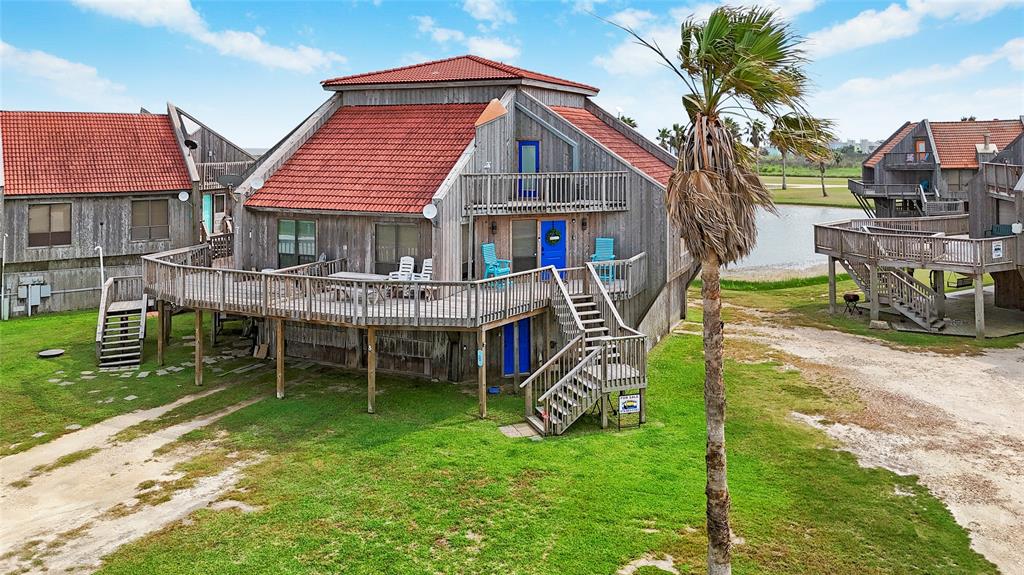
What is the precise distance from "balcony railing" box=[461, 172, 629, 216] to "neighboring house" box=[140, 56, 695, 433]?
0.15 feet

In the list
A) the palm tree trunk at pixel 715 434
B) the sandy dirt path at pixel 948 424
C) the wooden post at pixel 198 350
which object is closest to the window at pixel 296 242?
the wooden post at pixel 198 350

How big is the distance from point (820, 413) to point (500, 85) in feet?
43.2

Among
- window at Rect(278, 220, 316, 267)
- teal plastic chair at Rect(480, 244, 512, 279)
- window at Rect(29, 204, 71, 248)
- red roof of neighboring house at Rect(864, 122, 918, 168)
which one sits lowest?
teal plastic chair at Rect(480, 244, 512, 279)

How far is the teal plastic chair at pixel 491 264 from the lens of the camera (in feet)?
71.4

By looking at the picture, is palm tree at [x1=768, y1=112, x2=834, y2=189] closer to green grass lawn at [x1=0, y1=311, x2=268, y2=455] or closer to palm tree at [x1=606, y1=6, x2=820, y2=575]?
palm tree at [x1=606, y1=6, x2=820, y2=575]

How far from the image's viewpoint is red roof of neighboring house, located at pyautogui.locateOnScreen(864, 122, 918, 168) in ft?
185

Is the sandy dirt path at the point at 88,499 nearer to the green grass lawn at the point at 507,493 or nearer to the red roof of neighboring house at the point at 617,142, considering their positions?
the green grass lawn at the point at 507,493

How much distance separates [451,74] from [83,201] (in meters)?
15.8

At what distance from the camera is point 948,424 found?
55.6 ft

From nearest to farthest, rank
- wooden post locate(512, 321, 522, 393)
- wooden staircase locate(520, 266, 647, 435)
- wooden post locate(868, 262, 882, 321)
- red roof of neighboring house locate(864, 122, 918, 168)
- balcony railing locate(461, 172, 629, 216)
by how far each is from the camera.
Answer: wooden staircase locate(520, 266, 647, 435), wooden post locate(512, 321, 522, 393), balcony railing locate(461, 172, 629, 216), wooden post locate(868, 262, 882, 321), red roof of neighboring house locate(864, 122, 918, 168)

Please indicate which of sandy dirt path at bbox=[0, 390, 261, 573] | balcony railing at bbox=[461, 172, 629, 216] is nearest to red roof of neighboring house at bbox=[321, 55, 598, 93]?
balcony railing at bbox=[461, 172, 629, 216]

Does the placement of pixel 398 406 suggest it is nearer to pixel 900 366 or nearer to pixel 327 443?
pixel 327 443

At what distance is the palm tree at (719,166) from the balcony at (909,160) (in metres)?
49.4

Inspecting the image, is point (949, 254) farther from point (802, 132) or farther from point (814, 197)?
point (814, 197)
